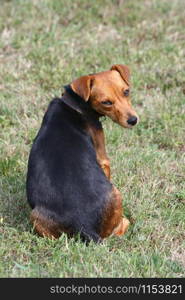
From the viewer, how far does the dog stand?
5832 millimetres

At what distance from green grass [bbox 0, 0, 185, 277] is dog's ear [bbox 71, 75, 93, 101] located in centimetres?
128

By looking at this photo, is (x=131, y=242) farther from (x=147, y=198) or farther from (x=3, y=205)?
(x=3, y=205)

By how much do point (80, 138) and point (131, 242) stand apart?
1073 millimetres

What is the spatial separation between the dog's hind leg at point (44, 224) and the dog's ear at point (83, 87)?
109 cm

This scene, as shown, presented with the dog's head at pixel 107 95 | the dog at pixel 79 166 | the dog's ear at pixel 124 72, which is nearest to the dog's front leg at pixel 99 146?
the dog at pixel 79 166

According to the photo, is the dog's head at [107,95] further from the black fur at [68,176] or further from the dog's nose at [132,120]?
the black fur at [68,176]

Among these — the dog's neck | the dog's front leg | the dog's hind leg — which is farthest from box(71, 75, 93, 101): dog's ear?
the dog's hind leg

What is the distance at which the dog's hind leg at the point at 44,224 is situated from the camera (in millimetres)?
5902

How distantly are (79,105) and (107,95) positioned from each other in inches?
11.6

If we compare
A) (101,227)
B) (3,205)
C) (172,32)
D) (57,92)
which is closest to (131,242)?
(101,227)

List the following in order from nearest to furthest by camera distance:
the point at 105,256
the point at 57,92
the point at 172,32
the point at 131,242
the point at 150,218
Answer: the point at 105,256 < the point at 131,242 < the point at 150,218 < the point at 57,92 < the point at 172,32

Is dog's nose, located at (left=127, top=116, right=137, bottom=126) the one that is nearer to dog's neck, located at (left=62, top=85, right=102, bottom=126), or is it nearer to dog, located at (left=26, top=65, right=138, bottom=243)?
dog, located at (left=26, top=65, right=138, bottom=243)

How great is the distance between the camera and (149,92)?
9.45m

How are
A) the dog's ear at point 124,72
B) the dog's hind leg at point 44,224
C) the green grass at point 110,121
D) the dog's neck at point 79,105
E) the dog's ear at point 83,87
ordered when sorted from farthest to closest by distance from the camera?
the dog's ear at point 124,72 → the dog's neck at point 79,105 → the dog's ear at point 83,87 → the dog's hind leg at point 44,224 → the green grass at point 110,121
